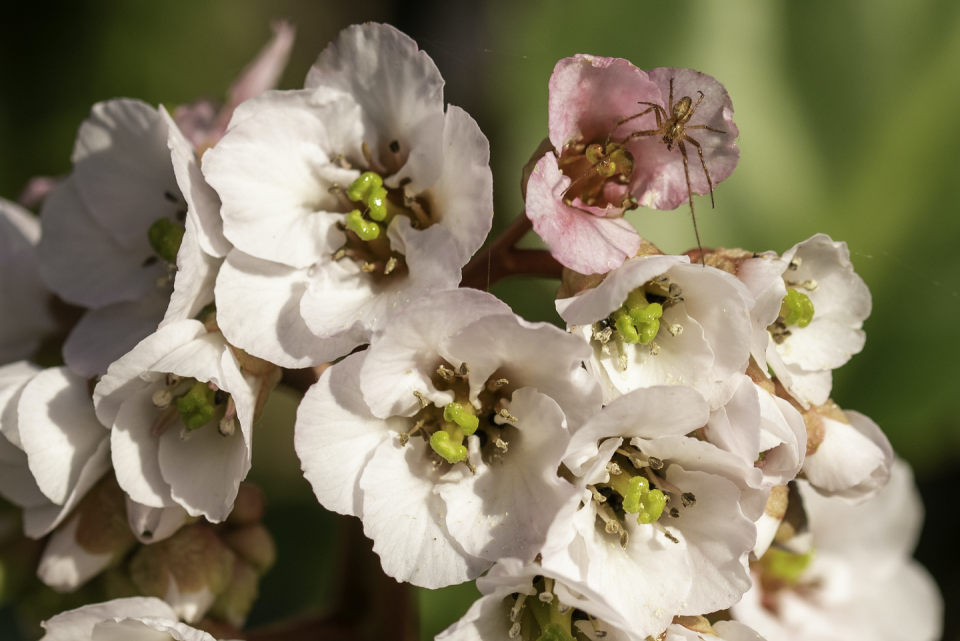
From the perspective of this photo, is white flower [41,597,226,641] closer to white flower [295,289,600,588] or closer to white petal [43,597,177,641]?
white petal [43,597,177,641]

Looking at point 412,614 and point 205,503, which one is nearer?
point 205,503

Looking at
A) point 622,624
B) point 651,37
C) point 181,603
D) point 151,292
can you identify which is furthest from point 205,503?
point 651,37

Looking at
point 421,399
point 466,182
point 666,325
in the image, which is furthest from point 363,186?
point 666,325

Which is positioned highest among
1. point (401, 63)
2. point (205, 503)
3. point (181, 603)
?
point (401, 63)

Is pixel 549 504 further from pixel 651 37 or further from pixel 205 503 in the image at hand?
pixel 651 37

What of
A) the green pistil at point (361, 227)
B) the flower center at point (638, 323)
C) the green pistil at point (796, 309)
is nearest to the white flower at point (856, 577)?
the green pistil at point (796, 309)

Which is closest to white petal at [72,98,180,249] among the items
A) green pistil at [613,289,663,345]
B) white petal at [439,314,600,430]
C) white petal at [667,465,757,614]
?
white petal at [439,314,600,430]

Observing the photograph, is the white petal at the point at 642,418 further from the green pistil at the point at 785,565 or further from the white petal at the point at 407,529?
the green pistil at the point at 785,565

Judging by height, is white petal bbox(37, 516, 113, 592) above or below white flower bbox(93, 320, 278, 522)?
below
